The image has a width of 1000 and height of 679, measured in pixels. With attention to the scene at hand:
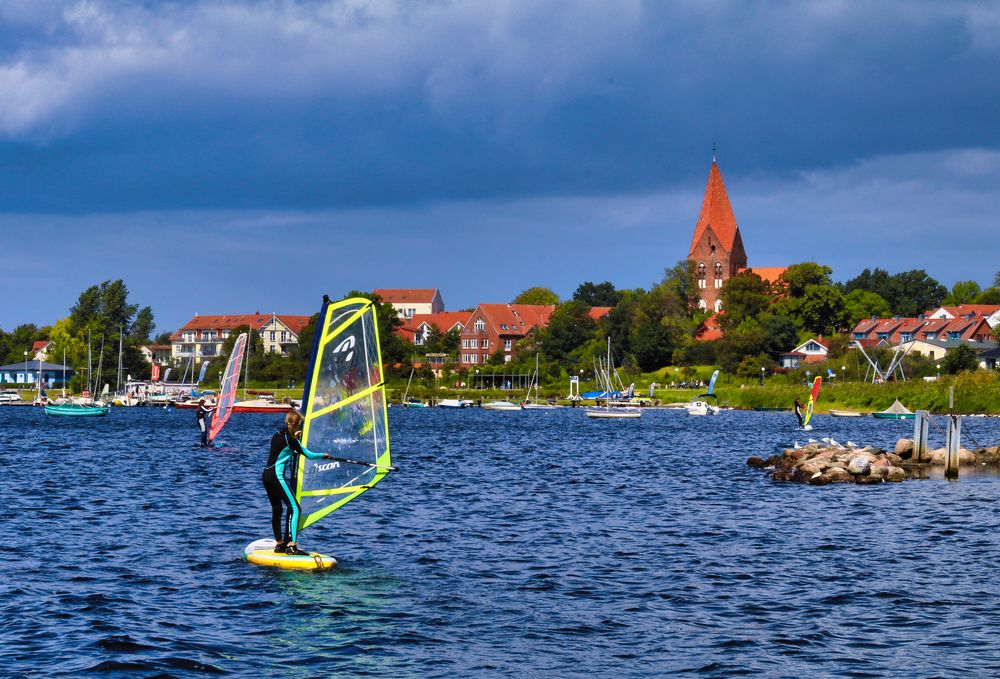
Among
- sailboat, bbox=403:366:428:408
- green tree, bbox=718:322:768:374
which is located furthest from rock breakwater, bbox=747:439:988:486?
green tree, bbox=718:322:768:374

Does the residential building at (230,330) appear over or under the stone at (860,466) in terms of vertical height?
over

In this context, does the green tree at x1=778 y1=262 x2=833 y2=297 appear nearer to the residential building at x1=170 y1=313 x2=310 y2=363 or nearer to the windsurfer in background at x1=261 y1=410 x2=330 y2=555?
the residential building at x1=170 y1=313 x2=310 y2=363

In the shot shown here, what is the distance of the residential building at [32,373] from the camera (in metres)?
157

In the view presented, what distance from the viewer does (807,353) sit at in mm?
146250

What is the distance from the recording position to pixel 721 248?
187 meters

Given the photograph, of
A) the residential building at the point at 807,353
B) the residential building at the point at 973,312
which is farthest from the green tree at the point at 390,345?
the residential building at the point at 973,312

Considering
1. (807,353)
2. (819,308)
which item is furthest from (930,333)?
(807,353)

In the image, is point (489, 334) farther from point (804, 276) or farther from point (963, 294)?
point (963, 294)

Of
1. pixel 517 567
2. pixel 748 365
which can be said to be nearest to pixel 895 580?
pixel 517 567

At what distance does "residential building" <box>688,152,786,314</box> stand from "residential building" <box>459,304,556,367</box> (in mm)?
26009

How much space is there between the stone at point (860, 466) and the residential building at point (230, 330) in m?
149

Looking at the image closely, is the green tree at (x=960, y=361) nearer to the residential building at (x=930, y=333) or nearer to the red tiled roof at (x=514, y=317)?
the residential building at (x=930, y=333)

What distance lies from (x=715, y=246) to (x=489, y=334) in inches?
1592

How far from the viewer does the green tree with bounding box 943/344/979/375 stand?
11406 cm
